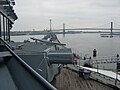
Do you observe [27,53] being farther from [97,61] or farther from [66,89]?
[97,61]

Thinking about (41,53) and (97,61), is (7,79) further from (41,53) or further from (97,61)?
(97,61)

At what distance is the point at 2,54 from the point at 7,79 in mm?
710

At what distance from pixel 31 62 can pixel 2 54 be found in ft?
24.3

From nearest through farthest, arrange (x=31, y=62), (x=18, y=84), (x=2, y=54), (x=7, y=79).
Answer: (x=18, y=84) → (x=7, y=79) → (x=2, y=54) → (x=31, y=62)

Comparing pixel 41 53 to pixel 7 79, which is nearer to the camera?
pixel 7 79

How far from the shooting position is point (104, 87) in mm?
12406

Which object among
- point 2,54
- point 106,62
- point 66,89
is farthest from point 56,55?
point 106,62

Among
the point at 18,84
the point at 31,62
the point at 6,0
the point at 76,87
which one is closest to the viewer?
the point at 18,84

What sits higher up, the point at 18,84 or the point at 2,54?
the point at 2,54

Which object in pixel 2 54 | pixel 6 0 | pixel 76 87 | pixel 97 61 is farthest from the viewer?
pixel 97 61

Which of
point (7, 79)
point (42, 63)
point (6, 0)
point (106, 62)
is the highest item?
point (6, 0)

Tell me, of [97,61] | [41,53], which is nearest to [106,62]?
[97,61]

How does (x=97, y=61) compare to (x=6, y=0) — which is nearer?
(x=6, y=0)

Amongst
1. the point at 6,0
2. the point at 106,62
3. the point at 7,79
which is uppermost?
the point at 6,0
